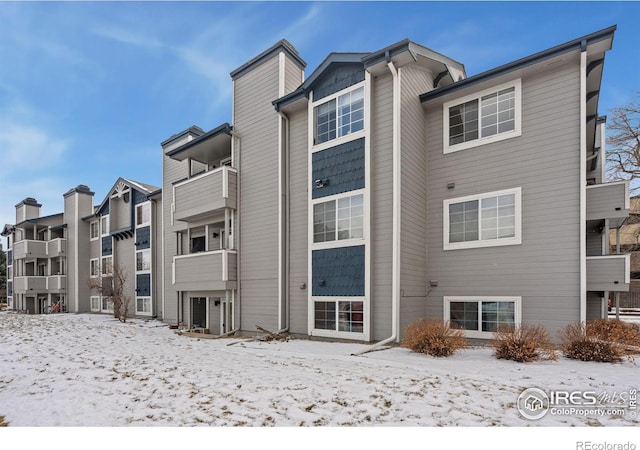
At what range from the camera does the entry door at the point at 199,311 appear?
1827 centimetres

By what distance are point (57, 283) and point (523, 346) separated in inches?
1367

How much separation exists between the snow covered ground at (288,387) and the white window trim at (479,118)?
5687 millimetres

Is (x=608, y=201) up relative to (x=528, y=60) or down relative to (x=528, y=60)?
down

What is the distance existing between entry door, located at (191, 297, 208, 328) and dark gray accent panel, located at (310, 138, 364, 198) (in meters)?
9.87

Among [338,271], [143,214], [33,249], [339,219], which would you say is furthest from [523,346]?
[33,249]

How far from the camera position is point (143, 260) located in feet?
76.0

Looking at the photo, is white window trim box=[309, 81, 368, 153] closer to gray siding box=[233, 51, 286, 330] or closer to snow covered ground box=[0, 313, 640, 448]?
gray siding box=[233, 51, 286, 330]

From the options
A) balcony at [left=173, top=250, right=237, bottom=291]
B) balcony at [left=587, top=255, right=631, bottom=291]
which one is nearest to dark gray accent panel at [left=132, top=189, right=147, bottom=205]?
balcony at [left=173, top=250, right=237, bottom=291]

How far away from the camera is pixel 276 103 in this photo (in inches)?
516

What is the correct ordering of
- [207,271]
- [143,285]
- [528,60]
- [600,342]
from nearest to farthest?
1. [600,342]
2. [528,60]
3. [207,271]
4. [143,285]

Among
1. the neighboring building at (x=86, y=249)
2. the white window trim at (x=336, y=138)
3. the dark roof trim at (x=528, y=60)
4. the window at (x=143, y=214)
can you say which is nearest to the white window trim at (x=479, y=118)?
the dark roof trim at (x=528, y=60)

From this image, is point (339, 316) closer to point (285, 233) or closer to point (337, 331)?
point (337, 331)

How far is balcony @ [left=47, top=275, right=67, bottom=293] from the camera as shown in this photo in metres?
30.5

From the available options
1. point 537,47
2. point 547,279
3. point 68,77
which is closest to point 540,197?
point 547,279
